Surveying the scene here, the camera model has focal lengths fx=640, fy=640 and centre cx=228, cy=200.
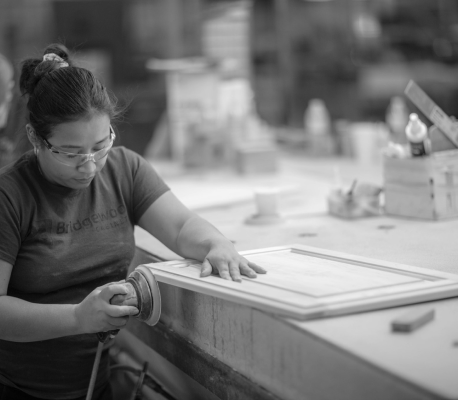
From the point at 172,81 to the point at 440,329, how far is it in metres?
2.47

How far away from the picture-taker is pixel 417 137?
1.96 metres

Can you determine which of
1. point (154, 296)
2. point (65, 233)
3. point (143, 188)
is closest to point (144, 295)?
point (154, 296)

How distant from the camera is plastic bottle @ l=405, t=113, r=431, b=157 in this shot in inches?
76.7

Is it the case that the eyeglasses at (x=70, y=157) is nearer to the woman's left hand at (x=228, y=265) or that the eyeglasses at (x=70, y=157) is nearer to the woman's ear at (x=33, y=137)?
the woman's ear at (x=33, y=137)

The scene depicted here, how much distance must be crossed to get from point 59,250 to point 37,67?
430 millimetres

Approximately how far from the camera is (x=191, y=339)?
1.44 meters

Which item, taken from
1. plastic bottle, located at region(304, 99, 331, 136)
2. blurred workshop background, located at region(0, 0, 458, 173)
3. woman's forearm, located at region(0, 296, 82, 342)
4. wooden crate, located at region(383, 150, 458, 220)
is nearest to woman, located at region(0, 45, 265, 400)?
woman's forearm, located at region(0, 296, 82, 342)

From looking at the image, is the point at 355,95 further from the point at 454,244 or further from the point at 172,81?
the point at 454,244

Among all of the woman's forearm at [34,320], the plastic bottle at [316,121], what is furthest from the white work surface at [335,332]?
the plastic bottle at [316,121]

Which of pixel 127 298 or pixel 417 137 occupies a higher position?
Result: pixel 417 137

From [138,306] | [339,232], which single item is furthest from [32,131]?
[339,232]

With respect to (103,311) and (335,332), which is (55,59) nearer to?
(103,311)

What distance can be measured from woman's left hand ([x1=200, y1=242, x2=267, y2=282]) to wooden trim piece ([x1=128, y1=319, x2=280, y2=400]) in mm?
178

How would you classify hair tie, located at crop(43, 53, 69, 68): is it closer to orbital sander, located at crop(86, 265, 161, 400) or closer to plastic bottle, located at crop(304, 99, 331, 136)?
orbital sander, located at crop(86, 265, 161, 400)
